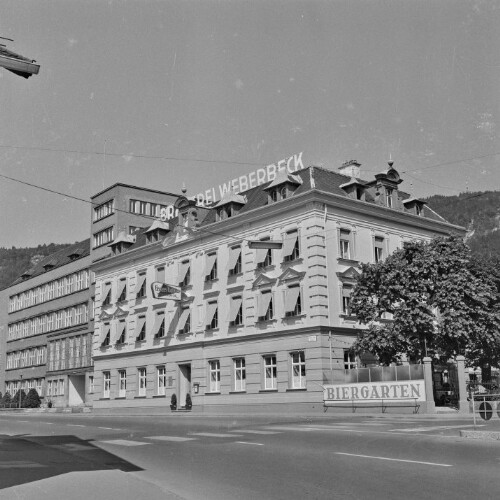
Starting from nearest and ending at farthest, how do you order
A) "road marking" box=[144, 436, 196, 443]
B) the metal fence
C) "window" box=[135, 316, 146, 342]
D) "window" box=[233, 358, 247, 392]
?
1. "road marking" box=[144, 436, 196, 443]
2. the metal fence
3. "window" box=[233, 358, 247, 392]
4. "window" box=[135, 316, 146, 342]

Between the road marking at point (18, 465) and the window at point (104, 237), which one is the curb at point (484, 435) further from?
the window at point (104, 237)

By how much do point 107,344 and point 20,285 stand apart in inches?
1490

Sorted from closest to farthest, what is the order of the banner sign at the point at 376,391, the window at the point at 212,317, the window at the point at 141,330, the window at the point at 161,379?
the banner sign at the point at 376,391
the window at the point at 212,317
the window at the point at 161,379
the window at the point at 141,330

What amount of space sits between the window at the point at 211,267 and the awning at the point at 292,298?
308 inches

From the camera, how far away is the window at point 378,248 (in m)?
42.8

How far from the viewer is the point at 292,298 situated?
39250 millimetres

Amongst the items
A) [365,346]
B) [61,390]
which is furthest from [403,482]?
[61,390]

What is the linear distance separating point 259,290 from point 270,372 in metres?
5.20

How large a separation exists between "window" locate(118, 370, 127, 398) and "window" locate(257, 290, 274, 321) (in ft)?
59.7

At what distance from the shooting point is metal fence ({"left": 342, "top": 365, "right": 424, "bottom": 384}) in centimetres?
3238

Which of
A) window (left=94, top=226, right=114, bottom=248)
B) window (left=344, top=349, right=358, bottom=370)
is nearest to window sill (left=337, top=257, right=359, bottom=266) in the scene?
window (left=344, top=349, right=358, bottom=370)

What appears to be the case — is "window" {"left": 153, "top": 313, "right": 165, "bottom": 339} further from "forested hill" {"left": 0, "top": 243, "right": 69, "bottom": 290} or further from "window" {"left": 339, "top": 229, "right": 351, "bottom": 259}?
"forested hill" {"left": 0, "top": 243, "right": 69, "bottom": 290}

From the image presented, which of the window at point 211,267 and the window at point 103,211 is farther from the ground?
the window at point 103,211

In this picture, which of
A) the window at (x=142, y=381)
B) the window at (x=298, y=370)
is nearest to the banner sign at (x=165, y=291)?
the window at (x=142, y=381)
